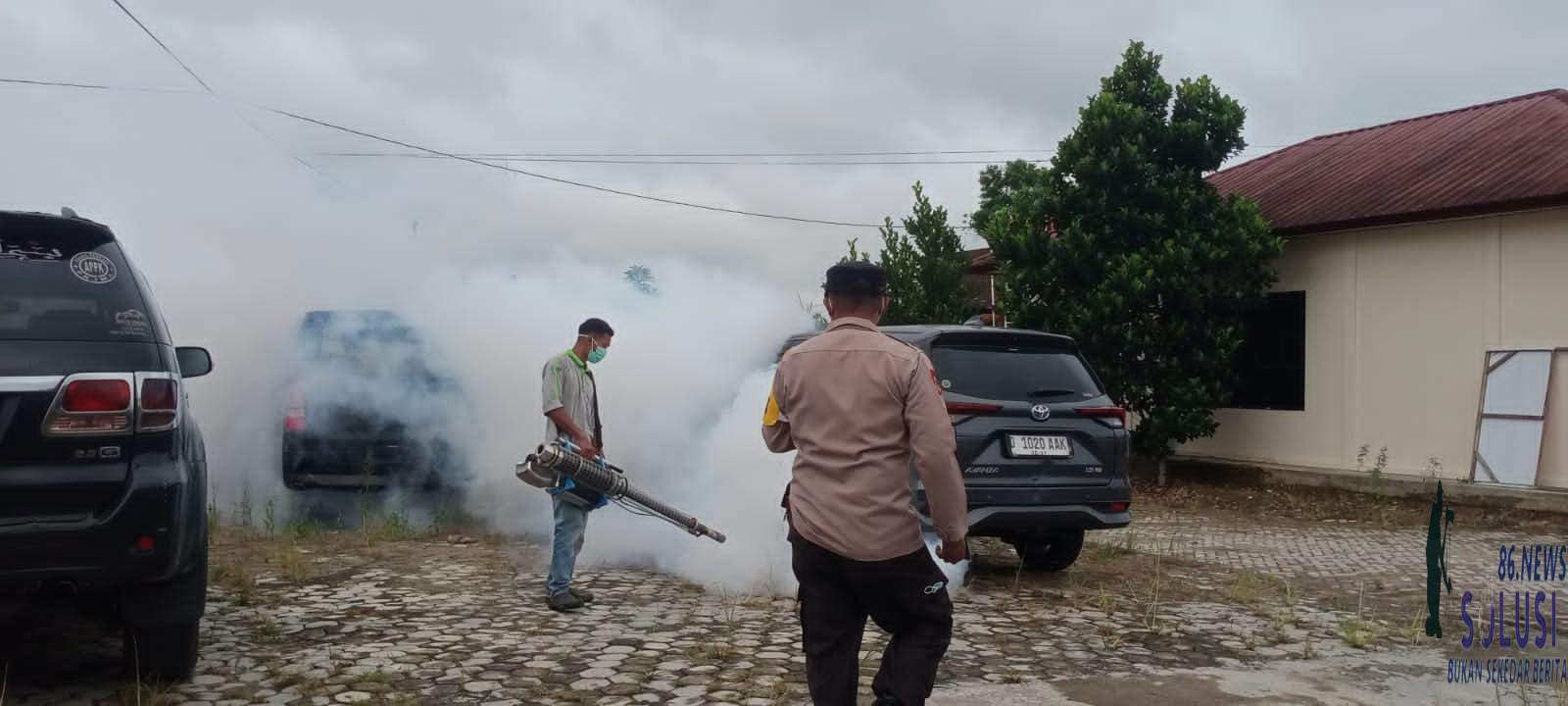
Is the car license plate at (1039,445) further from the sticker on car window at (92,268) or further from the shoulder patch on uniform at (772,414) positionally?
the sticker on car window at (92,268)

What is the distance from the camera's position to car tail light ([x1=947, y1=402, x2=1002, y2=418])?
667cm

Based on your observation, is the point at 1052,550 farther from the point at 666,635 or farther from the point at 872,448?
the point at 872,448

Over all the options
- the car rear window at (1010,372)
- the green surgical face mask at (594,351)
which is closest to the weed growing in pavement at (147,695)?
the green surgical face mask at (594,351)

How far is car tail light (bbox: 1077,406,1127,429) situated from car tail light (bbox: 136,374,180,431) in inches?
195

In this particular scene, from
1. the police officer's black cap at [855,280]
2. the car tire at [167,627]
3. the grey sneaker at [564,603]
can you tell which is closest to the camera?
the police officer's black cap at [855,280]

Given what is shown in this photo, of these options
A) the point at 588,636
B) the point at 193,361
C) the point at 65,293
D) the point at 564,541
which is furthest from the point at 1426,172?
the point at 65,293

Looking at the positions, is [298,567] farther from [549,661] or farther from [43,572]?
[43,572]

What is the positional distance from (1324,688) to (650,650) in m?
3.00

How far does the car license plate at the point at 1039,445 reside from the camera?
674 centimetres

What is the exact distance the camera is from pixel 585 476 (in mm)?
6172

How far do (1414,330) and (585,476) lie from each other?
32.8 ft

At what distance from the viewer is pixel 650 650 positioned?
17.6 ft

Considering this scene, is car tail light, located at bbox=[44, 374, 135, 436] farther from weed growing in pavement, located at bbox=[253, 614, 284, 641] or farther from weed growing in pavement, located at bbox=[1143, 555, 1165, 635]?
weed growing in pavement, located at bbox=[1143, 555, 1165, 635]

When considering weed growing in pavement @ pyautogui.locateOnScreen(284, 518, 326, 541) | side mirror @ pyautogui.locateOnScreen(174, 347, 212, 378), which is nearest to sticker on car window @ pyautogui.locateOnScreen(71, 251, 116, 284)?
side mirror @ pyautogui.locateOnScreen(174, 347, 212, 378)
